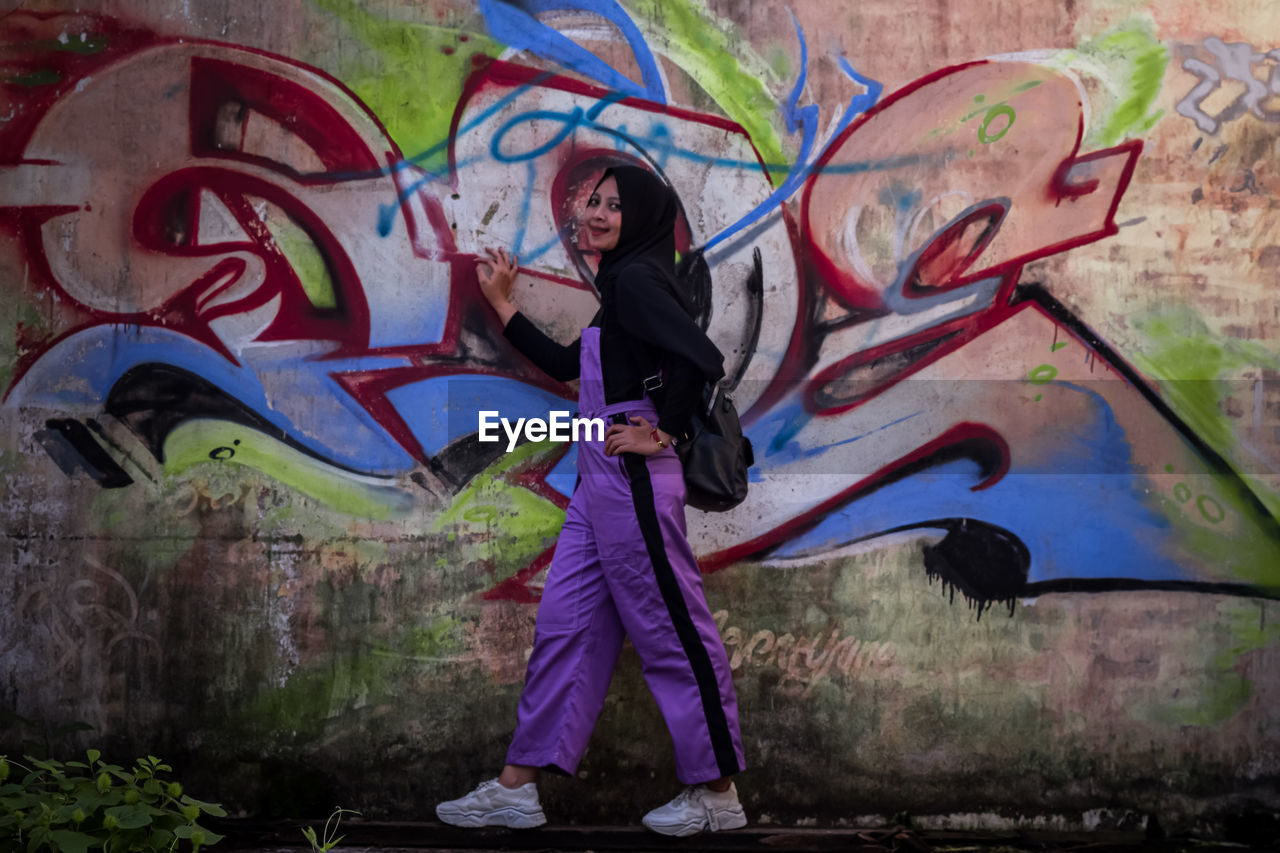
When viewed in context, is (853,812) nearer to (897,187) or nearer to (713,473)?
(713,473)

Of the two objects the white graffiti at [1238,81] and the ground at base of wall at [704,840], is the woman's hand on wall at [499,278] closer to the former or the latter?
the ground at base of wall at [704,840]

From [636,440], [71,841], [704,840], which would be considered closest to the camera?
[71,841]

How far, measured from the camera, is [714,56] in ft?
12.0

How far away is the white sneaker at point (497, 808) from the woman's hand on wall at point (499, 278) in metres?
1.51

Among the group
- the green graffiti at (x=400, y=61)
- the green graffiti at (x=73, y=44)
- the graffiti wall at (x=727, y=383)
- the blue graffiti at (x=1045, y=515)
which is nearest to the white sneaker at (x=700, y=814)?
the graffiti wall at (x=727, y=383)

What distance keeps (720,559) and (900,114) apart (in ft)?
5.48

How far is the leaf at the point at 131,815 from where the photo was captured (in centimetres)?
253

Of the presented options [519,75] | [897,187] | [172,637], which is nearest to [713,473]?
[897,187]

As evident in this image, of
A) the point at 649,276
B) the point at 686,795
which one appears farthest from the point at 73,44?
the point at 686,795

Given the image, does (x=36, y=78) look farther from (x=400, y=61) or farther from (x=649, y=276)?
(x=649, y=276)

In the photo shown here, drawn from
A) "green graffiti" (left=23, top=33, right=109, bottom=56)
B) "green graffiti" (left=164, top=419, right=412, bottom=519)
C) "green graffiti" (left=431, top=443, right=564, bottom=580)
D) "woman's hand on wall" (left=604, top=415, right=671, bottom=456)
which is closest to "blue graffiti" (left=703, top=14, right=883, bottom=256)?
"woman's hand on wall" (left=604, top=415, right=671, bottom=456)

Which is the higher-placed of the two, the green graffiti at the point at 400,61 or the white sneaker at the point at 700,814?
the green graffiti at the point at 400,61

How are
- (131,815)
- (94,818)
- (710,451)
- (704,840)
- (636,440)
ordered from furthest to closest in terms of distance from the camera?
(704,840) → (710,451) → (636,440) → (94,818) → (131,815)

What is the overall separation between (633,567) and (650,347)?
0.68 metres
